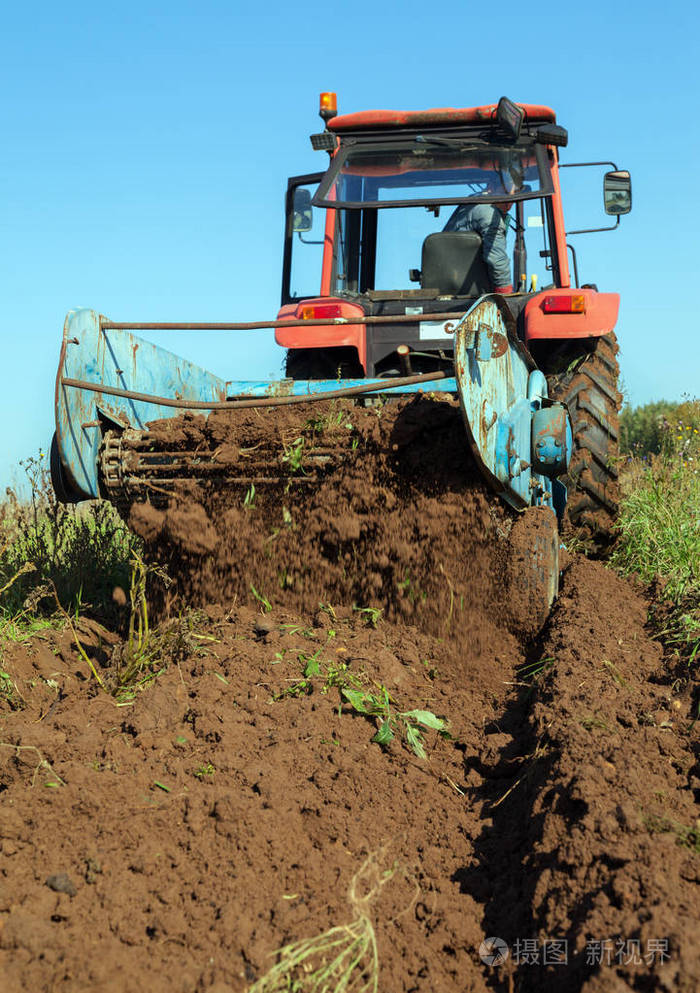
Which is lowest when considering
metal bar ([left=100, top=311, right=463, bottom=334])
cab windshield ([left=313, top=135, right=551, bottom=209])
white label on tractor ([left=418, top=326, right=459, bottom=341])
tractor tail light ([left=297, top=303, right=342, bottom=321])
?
metal bar ([left=100, top=311, right=463, bottom=334])

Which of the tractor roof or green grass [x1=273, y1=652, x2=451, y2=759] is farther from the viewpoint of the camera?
the tractor roof

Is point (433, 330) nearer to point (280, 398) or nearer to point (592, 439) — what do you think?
point (592, 439)

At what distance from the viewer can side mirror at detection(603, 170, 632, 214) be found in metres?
5.29

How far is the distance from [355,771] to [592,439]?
9.34 ft

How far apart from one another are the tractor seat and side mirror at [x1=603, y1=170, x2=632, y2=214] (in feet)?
2.54

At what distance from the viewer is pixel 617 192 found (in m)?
5.31

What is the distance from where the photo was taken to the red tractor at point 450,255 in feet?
16.7

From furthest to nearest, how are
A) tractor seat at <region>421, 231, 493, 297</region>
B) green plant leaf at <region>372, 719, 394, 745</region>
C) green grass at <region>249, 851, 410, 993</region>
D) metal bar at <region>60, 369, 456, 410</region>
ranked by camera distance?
tractor seat at <region>421, 231, 493, 297</region>, metal bar at <region>60, 369, 456, 410</region>, green plant leaf at <region>372, 719, 394, 745</region>, green grass at <region>249, 851, 410, 993</region>

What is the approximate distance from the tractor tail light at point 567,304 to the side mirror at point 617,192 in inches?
29.1

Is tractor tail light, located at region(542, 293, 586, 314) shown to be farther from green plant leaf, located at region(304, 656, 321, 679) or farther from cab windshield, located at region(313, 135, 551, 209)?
green plant leaf, located at region(304, 656, 321, 679)

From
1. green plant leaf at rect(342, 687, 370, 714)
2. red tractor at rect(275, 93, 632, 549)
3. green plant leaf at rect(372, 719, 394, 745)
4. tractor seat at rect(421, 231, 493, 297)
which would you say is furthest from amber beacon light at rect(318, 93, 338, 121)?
green plant leaf at rect(372, 719, 394, 745)

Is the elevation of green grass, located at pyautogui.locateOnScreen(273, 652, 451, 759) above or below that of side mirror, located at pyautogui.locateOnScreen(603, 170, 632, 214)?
below

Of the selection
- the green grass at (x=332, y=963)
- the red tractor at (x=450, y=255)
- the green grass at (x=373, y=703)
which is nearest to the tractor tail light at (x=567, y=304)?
the red tractor at (x=450, y=255)

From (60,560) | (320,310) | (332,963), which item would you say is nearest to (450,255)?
(320,310)
